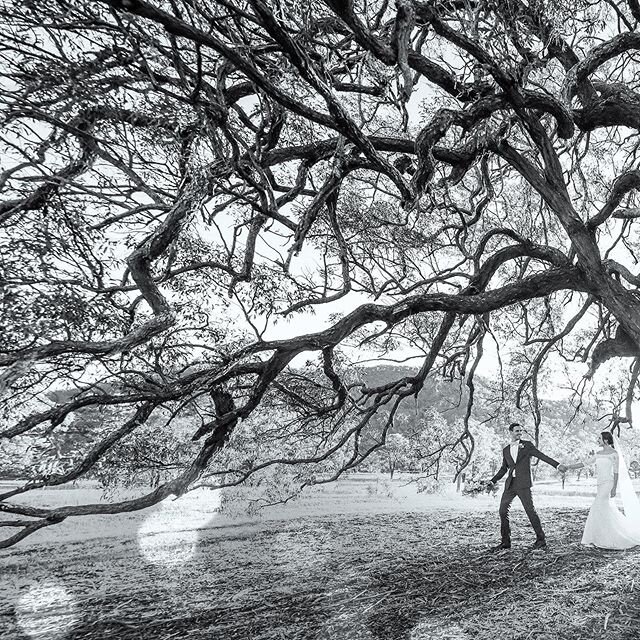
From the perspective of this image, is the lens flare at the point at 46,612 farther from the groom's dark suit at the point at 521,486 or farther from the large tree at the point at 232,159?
the groom's dark suit at the point at 521,486

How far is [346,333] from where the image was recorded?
364cm

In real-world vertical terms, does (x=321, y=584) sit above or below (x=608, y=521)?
below

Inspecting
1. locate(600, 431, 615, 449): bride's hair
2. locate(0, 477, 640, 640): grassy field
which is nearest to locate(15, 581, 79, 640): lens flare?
locate(0, 477, 640, 640): grassy field

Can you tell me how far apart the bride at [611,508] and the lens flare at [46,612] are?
5156 mm

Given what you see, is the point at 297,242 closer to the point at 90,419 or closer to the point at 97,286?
the point at 97,286

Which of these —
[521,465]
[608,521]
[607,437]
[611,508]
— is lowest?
[608,521]

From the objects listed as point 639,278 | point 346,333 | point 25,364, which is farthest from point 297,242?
point 639,278

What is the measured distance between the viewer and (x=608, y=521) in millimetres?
4805

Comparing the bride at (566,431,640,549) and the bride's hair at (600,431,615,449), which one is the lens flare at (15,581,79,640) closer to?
the bride at (566,431,640,549)

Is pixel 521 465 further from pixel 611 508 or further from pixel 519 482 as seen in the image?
pixel 611 508

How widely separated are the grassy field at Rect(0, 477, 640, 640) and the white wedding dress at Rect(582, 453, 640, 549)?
235 mm

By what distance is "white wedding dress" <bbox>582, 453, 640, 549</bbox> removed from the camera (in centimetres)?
471

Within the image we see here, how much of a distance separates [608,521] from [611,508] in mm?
145

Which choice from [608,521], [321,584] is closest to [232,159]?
[321,584]
